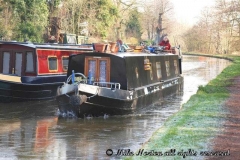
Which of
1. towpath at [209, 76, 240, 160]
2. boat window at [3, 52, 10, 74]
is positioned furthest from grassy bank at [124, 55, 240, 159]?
boat window at [3, 52, 10, 74]

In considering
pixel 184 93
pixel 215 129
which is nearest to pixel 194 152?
pixel 215 129

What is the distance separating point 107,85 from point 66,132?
3.04 metres

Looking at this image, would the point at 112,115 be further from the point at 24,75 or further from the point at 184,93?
the point at 184,93

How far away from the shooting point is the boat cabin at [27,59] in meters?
17.2

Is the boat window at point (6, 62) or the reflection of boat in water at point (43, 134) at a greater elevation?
the boat window at point (6, 62)

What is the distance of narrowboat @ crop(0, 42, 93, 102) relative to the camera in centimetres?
1662

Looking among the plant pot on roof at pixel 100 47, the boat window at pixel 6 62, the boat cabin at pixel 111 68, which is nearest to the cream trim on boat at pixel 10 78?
the boat window at pixel 6 62

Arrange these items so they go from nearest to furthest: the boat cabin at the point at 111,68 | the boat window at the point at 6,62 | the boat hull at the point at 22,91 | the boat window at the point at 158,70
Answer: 1. the boat cabin at the point at 111,68
2. the boat hull at the point at 22,91
3. the boat window at the point at 6,62
4. the boat window at the point at 158,70

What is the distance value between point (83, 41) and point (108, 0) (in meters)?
14.6

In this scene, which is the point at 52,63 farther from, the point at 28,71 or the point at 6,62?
the point at 6,62

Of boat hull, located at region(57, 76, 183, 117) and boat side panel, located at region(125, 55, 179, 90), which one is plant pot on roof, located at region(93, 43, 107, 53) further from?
boat hull, located at region(57, 76, 183, 117)

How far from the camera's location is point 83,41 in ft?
88.2

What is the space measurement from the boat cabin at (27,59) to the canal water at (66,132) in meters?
1.50

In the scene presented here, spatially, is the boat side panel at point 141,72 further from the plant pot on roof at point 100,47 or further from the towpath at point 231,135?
the towpath at point 231,135
